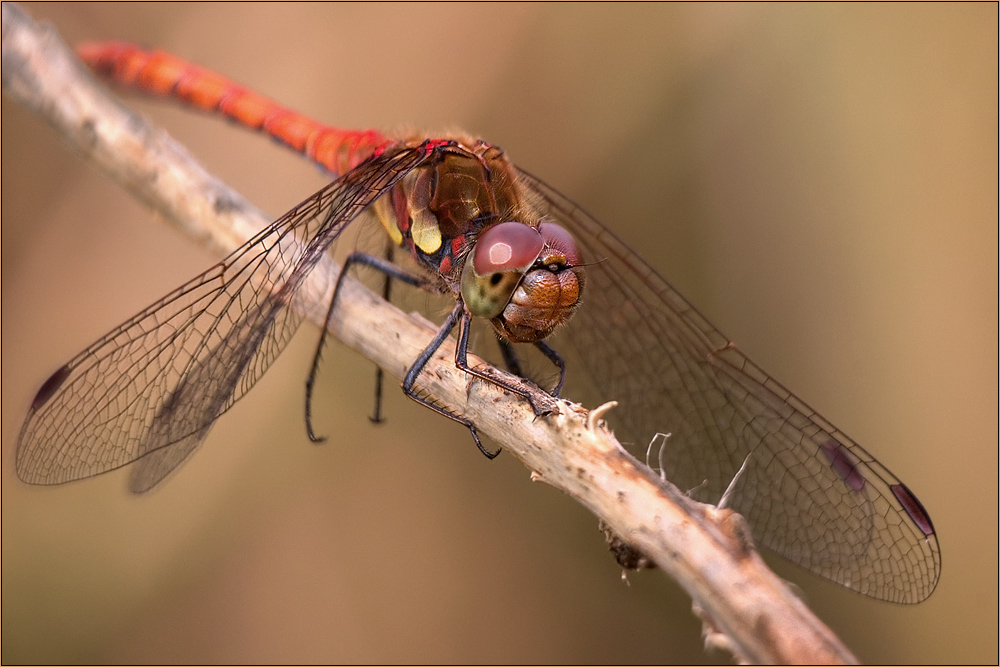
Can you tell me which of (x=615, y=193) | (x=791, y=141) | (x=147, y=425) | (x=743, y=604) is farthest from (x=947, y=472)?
(x=147, y=425)

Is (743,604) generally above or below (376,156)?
below

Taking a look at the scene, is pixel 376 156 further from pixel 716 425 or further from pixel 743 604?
pixel 743 604

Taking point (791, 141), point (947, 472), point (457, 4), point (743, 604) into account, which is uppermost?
point (791, 141)

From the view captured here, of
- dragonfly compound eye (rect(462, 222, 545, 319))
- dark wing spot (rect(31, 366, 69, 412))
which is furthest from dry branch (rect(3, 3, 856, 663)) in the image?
dark wing spot (rect(31, 366, 69, 412))

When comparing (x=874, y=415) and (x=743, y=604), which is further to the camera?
(x=874, y=415)

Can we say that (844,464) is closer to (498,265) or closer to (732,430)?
(732,430)

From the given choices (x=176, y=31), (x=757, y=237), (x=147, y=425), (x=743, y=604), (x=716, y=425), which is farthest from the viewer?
(x=176, y=31)

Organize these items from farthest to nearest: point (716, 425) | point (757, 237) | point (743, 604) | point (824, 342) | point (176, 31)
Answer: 1. point (176, 31)
2. point (757, 237)
3. point (824, 342)
4. point (716, 425)
5. point (743, 604)

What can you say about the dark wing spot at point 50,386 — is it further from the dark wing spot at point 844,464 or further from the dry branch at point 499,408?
the dark wing spot at point 844,464
